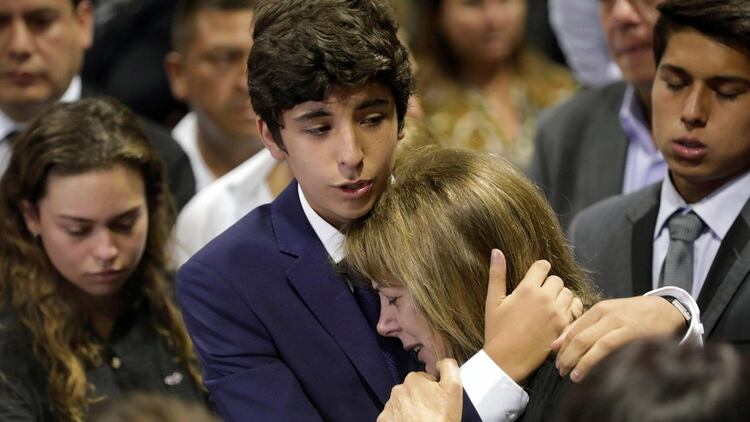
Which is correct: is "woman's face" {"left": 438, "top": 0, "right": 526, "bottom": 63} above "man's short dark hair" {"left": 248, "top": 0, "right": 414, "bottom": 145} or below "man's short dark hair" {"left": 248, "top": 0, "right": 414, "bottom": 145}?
below

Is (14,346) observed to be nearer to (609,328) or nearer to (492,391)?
(492,391)

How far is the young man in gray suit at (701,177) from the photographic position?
3059 mm

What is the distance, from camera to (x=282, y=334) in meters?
2.68

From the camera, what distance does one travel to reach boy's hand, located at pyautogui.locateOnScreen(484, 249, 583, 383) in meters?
2.50

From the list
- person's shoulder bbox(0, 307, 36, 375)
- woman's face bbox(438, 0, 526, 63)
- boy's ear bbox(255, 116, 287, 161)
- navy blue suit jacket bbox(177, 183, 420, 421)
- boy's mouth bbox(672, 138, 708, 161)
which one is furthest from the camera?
woman's face bbox(438, 0, 526, 63)

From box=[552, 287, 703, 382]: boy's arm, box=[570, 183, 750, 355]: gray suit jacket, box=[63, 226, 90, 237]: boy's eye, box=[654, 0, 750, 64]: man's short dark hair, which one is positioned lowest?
box=[570, 183, 750, 355]: gray suit jacket

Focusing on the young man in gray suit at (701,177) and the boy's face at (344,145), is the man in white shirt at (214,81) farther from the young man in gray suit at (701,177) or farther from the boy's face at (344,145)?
the boy's face at (344,145)

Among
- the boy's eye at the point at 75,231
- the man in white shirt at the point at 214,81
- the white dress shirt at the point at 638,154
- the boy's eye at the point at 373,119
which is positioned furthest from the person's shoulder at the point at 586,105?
the boy's eye at the point at 373,119

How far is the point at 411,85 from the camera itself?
109 inches

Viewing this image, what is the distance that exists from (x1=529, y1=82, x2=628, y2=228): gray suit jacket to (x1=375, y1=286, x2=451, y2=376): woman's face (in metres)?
1.57

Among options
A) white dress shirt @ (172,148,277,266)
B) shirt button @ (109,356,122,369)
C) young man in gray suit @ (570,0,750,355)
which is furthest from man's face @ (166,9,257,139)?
young man in gray suit @ (570,0,750,355)

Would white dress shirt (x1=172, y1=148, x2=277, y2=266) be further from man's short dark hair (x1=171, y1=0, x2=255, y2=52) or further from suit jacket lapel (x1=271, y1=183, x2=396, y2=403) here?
suit jacket lapel (x1=271, y1=183, x2=396, y2=403)

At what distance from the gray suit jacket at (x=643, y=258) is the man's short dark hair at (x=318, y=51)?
930 mm

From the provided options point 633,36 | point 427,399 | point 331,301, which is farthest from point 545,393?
point 633,36
